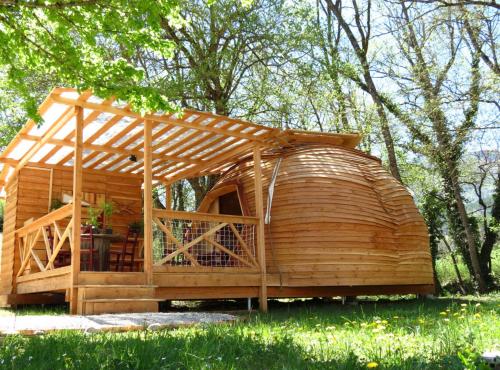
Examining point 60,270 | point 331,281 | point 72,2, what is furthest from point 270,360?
point 331,281

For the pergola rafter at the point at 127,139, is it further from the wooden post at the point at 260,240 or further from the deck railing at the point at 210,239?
the deck railing at the point at 210,239

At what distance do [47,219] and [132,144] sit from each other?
229 cm

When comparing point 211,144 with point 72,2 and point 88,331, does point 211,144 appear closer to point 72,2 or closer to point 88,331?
point 72,2

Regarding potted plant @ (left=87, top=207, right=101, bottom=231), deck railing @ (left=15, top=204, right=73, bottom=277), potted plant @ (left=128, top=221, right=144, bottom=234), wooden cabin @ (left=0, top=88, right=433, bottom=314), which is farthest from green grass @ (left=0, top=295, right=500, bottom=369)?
potted plant @ (left=128, top=221, right=144, bottom=234)

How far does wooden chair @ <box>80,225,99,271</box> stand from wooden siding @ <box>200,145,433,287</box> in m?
3.35

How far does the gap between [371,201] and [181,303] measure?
530 centimetres

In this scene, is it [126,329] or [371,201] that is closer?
[126,329]

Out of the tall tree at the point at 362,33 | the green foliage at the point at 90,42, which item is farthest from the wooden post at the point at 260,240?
the tall tree at the point at 362,33

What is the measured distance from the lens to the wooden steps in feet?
24.9

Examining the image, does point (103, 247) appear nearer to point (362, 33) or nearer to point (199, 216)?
point (199, 216)

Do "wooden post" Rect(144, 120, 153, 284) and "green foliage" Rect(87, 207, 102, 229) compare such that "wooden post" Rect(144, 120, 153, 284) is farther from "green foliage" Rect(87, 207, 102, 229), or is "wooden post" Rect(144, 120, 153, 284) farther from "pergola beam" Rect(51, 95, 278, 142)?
"green foliage" Rect(87, 207, 102, 229)

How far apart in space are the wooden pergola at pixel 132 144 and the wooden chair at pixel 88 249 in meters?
0.47

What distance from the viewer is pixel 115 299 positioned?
7.76 m

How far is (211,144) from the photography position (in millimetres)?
10703
